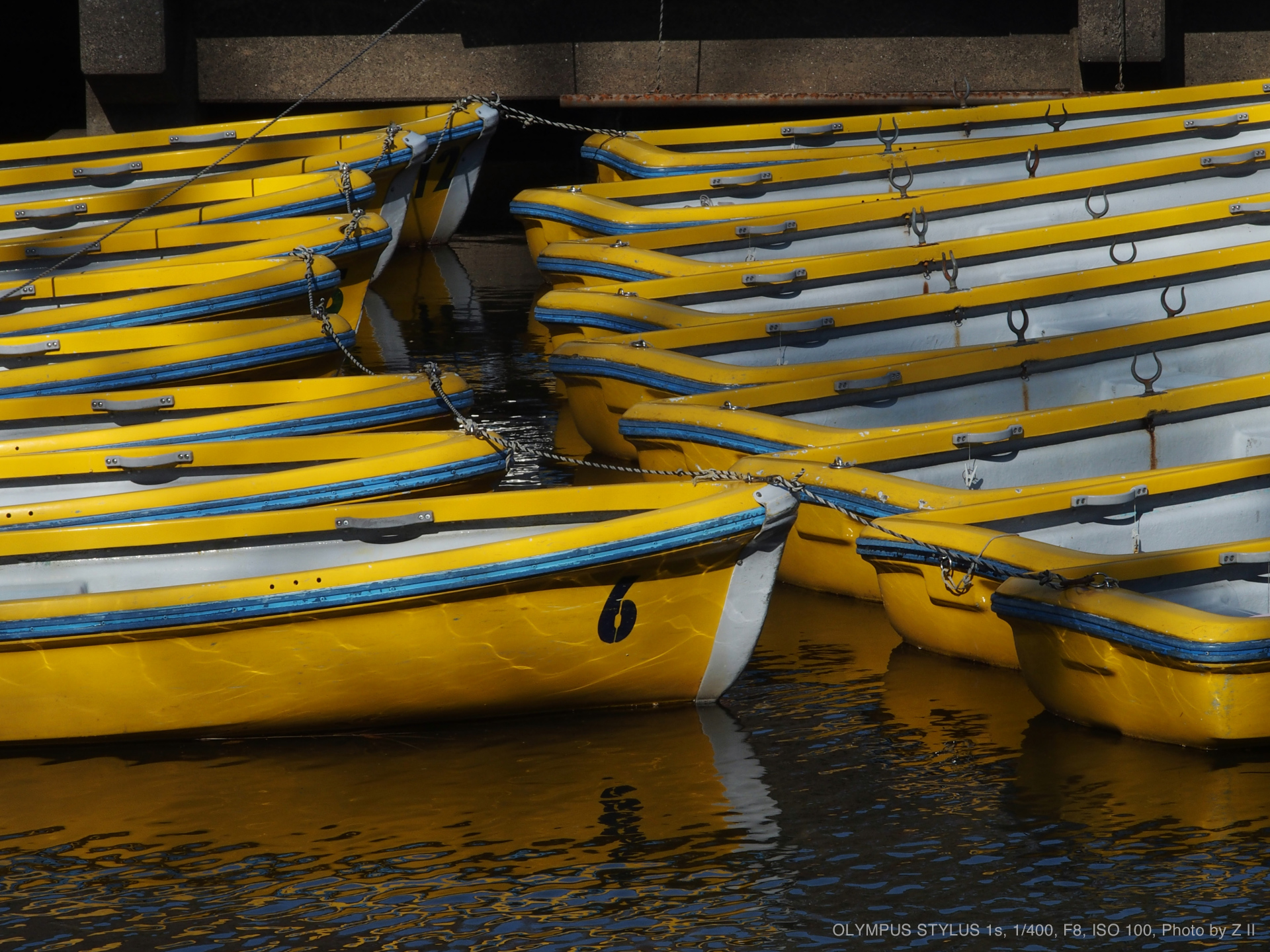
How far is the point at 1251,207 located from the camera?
8.84 meters

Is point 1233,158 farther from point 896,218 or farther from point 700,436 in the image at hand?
point 700,436

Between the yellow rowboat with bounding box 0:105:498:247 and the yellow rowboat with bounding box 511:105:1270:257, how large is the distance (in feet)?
3.73

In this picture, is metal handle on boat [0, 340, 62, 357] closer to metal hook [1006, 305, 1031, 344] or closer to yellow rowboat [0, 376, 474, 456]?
yellow rowboat [0, 376, 474, 456]

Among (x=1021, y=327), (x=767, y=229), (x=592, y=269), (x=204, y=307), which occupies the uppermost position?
(x=767, y=229)

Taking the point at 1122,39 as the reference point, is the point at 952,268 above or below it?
below

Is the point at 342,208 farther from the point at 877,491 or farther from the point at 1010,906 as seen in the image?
the point at 1010,906

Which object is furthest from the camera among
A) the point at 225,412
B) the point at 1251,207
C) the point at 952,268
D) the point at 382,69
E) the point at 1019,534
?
the point at 382,69

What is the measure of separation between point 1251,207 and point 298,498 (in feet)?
18.3

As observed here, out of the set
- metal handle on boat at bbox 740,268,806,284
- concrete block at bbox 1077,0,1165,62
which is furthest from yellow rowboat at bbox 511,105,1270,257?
concrete block at bbox 1077,0,1165,62

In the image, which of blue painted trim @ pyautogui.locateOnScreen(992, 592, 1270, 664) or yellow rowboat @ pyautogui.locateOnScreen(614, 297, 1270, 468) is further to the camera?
yellow rowboat @ pyautogui.locateOnScreen(614, 297, 1270, 468)

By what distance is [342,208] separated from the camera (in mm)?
10617

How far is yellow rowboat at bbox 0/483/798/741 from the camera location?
4871 mm

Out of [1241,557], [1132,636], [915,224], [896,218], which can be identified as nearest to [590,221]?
[896,218]

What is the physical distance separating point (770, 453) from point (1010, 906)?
239 cm
